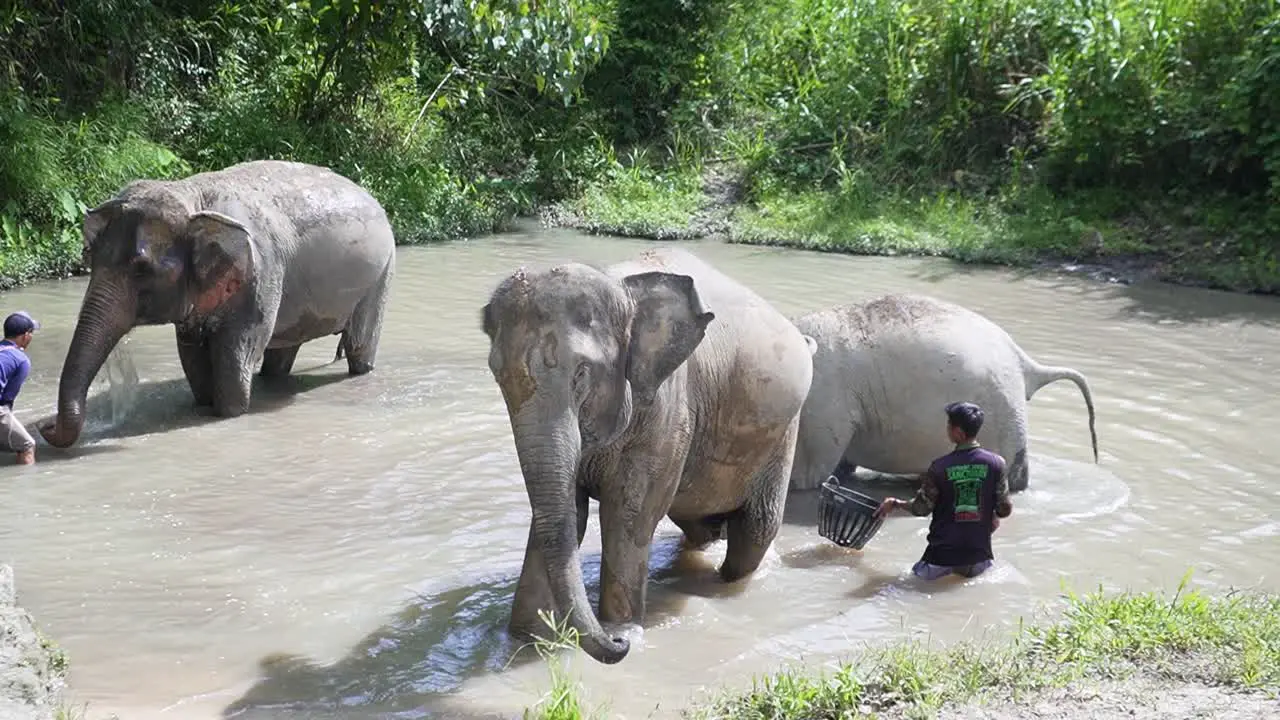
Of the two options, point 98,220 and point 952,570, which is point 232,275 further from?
point 952,570

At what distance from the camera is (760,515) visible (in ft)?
19.9

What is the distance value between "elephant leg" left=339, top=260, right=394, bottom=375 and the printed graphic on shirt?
500 centimetres

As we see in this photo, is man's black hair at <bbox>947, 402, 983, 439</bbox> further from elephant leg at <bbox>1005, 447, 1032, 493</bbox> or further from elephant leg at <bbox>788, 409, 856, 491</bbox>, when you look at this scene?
elephant leg at <bbox>1005, 447, 1032, 493</bbox>

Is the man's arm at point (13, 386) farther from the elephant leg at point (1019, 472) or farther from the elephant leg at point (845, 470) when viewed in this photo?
the elephant leg at point (1019, 472)

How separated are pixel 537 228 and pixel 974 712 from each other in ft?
43.1

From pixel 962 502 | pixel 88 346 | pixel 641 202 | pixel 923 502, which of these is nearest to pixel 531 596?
pixel 923 502

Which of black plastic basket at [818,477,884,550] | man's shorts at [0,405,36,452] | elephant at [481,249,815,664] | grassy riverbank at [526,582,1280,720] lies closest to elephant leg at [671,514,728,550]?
elephant at [481,249,815,664]

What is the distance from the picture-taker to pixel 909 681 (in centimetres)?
466

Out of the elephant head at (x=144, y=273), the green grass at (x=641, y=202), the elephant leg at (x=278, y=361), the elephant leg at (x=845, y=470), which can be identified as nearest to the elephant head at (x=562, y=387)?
the elephant leg at (x=845, y=470)

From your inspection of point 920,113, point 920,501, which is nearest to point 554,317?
point 920,501

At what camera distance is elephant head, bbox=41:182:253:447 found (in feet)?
26.2

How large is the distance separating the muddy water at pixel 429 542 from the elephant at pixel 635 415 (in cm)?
32

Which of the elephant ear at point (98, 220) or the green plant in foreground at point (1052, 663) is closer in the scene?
the green plant in foreground at point (1052, 663)

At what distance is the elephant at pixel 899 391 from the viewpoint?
731 cm
